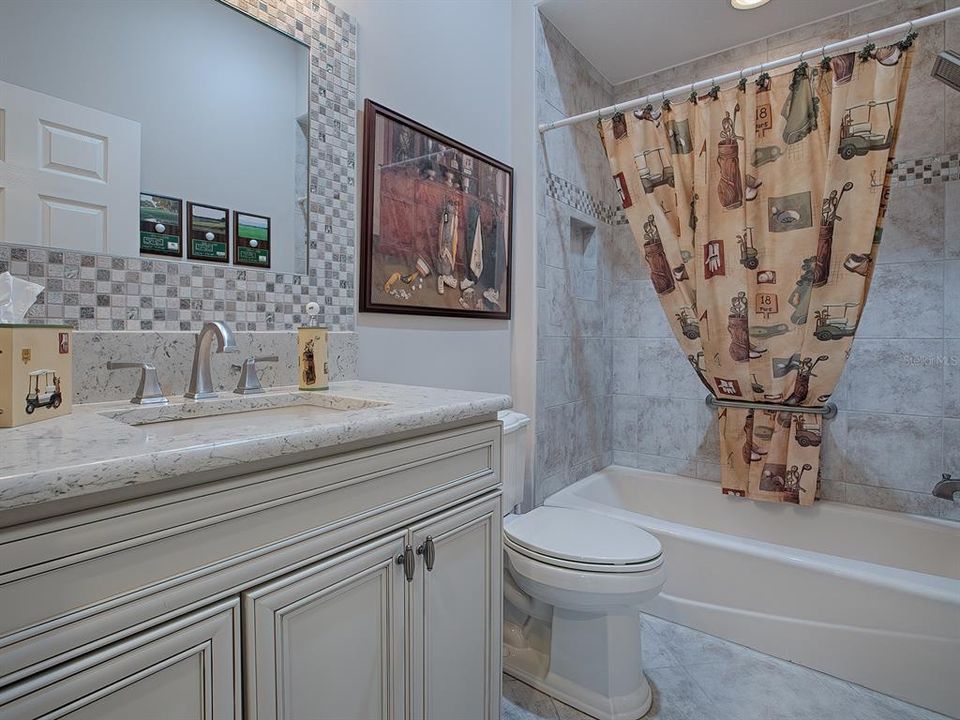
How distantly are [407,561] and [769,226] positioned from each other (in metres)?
1.82

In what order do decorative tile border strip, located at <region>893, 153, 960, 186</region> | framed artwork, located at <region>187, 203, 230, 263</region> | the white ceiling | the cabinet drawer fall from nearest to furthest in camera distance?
1. the cabinet drawer
2. framed artwork, located at <region>187, 203, 230, 263</region>
3. decorative tile border strip, located at <region>893, 153, 960, 186</region>
4. the white ceiling

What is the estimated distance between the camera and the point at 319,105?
140 cm

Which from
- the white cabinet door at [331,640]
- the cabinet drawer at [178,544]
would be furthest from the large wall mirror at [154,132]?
the white cabinet door at [331,640]

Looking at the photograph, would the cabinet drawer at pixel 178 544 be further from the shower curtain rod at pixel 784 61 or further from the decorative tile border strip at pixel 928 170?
the decorative tile border strip at pixel 928 170

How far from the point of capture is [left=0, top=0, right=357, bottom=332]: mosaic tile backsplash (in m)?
0.98

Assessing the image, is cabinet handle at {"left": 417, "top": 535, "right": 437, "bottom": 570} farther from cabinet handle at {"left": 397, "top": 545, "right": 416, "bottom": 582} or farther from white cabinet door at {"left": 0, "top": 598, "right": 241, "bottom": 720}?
white cabinet door at {"left": 0, "top": 598, "right": 241, "bottom": 720}

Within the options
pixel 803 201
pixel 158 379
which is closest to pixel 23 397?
pixel 158 379

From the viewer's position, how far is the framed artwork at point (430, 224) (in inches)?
61.2

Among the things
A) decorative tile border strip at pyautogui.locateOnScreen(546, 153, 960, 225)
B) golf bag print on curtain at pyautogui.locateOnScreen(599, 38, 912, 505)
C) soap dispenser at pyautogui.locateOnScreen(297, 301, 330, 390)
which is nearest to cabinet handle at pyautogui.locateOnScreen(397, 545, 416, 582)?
soap dispenser at pyautogui.locateOnScreen(297, 301, 330, 390)

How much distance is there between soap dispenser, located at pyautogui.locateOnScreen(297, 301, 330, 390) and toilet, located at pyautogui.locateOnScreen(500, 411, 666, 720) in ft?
2.19

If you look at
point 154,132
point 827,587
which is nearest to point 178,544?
point 154,132

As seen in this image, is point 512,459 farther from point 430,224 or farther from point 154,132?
point 154,132

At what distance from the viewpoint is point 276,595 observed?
0.71 m

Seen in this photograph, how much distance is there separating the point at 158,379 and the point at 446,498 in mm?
667
